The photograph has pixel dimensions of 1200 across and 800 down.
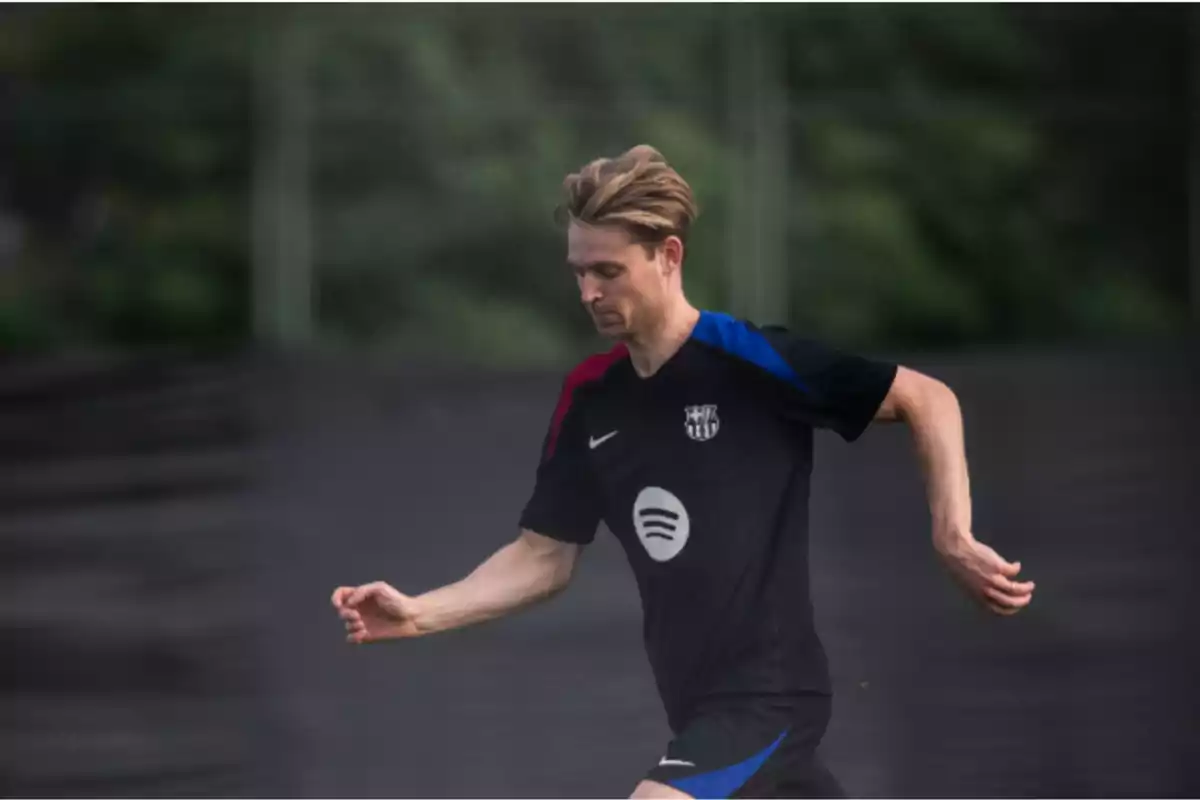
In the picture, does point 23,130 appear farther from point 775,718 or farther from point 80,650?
point 775,718

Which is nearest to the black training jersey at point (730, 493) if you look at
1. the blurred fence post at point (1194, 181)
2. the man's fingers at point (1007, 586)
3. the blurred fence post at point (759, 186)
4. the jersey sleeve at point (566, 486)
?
the jersey sleeve at point (566, 486)

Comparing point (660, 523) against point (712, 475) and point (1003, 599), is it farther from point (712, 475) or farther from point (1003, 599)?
point (1003, 599)

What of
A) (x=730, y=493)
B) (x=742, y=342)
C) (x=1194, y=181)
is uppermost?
(x=1194, y=181)

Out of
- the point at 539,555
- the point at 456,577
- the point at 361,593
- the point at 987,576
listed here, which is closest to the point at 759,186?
the point at 456,577

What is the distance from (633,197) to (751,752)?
0.96 m

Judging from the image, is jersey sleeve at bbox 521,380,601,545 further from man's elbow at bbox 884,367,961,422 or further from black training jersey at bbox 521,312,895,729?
man's elbow at bbox 884,367,961,422

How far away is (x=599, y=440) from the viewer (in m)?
3.38

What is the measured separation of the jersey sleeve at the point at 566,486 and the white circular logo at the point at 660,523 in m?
0.15

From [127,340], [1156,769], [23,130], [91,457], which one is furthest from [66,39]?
[1156,769]

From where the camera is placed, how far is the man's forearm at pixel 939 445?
3.14m

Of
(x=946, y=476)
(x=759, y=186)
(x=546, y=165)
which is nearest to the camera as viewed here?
(x=946, y=476)

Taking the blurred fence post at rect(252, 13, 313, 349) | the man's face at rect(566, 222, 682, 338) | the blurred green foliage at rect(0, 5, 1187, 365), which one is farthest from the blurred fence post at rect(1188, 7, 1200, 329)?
the man's face at rect(566, 222, 682, 338)

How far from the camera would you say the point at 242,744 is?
182 inches

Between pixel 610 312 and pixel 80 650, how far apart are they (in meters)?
2.23
